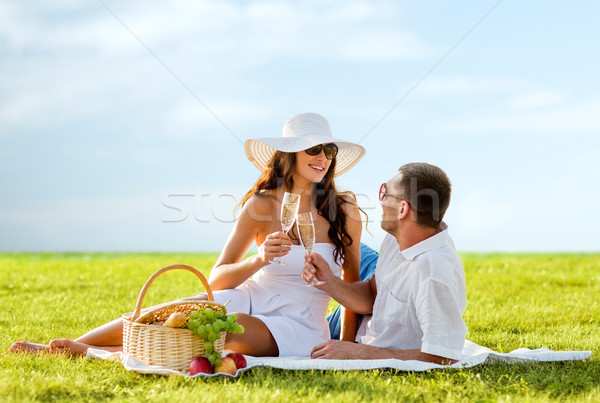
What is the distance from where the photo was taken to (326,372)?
4594mm

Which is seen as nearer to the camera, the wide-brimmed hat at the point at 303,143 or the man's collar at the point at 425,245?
the man's collar at the point at 425,245

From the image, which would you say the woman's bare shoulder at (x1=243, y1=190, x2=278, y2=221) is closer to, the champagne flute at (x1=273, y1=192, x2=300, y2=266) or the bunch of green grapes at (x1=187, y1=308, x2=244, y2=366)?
the champagne flute at (x1=273, y1=192, x2=300, y2=266)

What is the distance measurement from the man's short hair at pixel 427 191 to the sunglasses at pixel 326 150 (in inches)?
46.6

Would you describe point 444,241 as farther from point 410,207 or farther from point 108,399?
point 108,399

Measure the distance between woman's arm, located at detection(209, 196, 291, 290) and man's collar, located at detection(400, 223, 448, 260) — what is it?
1.28m

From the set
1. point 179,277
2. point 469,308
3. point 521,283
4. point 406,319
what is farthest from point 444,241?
point 179,277

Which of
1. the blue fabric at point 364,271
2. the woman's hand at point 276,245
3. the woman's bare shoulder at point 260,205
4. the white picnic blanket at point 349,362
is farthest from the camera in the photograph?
the blue fabric at point 364,271

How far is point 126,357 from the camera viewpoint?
4695 mm

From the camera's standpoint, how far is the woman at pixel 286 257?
5340 mm

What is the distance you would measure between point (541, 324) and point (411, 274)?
3.91 metres

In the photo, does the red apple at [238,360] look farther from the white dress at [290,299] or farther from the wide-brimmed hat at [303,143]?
the wide-brimmed hat at [303,143]

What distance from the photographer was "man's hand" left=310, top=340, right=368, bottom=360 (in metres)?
4.82

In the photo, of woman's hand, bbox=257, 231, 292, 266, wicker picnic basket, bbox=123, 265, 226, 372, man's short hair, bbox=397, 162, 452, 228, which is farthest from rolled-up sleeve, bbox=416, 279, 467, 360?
wicker picnic basket, bbox=123, 265, 226, 372

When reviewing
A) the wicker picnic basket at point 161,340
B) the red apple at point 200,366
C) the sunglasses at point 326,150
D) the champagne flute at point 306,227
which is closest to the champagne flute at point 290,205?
the champagne flute at point 306,227
